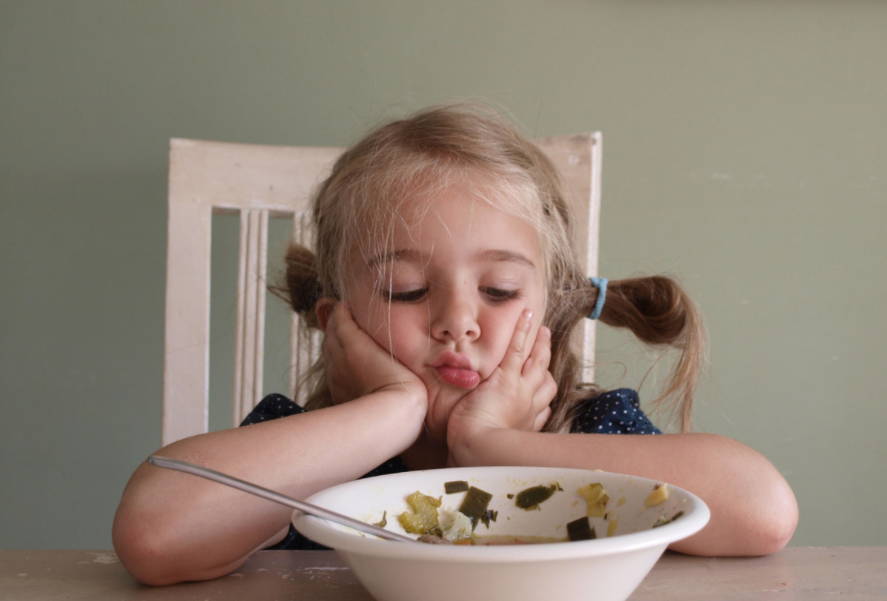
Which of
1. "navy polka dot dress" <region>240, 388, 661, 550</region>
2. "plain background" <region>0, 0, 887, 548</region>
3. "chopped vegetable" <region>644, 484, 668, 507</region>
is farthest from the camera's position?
"plain background" <region>0, 0, 887, 548</region>

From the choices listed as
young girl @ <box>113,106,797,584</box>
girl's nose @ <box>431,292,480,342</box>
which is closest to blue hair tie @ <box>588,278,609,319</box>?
young girl @ <box>113,106,797,584</box>

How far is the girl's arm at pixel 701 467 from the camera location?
526mm

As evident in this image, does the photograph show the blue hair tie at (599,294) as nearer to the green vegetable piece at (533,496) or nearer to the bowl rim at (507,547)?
the green vegetable piece at (533,496)

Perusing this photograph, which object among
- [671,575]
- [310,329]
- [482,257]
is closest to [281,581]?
[671,575]

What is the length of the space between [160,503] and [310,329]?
1.82ft

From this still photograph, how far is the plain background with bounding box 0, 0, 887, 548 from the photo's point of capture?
1.27 meters

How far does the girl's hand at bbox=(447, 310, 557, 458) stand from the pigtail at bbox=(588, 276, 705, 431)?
0.58ft

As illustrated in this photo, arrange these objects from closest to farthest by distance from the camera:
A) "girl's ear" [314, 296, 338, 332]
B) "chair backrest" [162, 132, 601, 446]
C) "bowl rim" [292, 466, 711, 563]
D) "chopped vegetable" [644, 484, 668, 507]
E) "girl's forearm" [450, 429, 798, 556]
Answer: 1. "bowl rim" [292, 466, 711, 563]
2. "chopped vegetable" [644, 484, 668, 507]
3. "girl's forearm" [450, 429, 798, 556]
4. "girl's ear" [314, 296, 338, 332]
5. "chair backrest" [162, 132, 601, 446]

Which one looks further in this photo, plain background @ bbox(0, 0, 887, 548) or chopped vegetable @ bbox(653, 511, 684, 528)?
plain background @ bbox(0, 0, 887, 548)

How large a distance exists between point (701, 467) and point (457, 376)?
258 millimetres

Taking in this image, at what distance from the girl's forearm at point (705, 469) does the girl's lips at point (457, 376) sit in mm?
120

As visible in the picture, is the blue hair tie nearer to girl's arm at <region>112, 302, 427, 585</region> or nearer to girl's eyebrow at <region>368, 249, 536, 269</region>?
girl's eyebrow at <region>368, 249, 536, 269</region>

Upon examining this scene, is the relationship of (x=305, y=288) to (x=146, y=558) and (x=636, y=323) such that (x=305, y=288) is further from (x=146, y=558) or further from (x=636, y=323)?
(x=146, y=558)

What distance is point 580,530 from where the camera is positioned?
0.46m
